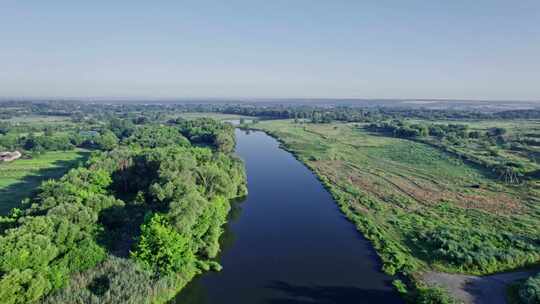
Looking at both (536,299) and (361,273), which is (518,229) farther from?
(361,273)

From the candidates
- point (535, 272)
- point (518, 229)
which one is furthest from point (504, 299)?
point (518, 229)

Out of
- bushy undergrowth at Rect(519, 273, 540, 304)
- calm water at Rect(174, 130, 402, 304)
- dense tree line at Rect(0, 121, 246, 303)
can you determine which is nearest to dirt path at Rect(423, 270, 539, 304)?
bushy undergrowth at Rect(519, 273, 540, 304)

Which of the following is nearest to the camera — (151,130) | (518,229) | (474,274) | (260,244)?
(474,274)

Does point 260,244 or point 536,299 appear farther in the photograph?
point 260,244

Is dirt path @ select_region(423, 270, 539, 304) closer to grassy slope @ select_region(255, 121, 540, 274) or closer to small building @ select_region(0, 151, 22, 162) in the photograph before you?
grassy slope @ select_region(255, 121, 540, 274)

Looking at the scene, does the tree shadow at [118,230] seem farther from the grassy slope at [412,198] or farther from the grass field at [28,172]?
the grassy slope at [412,198]

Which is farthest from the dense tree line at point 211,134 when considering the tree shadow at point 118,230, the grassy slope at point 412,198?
the tree shadow at point 118,230
